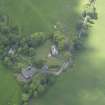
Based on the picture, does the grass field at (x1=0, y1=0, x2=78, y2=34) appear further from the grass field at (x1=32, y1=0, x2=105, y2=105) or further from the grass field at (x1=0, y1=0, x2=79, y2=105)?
the grass field at (x1=32, y1=0, x2=105, y2=105)

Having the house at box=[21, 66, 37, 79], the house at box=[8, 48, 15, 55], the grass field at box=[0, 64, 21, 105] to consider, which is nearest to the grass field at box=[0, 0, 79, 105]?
the house at box=[8, 48, 15, 55]

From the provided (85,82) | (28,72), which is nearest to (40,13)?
(28,72)

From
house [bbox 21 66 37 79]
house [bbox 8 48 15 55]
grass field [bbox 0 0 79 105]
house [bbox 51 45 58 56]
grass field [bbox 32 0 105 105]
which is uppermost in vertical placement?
grass field [bbox 0 0 79 105]

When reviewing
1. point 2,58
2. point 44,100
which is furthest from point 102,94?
point 2,58

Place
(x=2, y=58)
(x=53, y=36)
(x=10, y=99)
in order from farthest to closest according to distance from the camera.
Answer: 1. (x=53, y=36)
2. (x=2, y=58)
3. (x=10, y=99)

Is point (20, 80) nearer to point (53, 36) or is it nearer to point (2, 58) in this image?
point (2, 58)

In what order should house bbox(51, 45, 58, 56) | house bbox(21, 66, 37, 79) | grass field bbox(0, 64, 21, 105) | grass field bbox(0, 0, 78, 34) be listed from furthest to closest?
grass field bbox(0, 0, 78, 34)
house bbox(51, 45, 58, 56)
house bbox(21, 66, 37, 79)
grass field bbox(0, 64, 21, 105)
